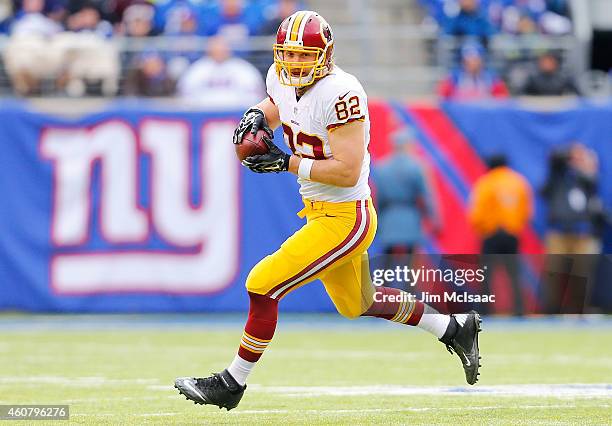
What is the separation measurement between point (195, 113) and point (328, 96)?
6895 millimetres

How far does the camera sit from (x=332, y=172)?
20.0 ft

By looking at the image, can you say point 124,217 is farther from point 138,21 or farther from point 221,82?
point 138,21

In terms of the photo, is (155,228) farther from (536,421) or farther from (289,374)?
(536,421)

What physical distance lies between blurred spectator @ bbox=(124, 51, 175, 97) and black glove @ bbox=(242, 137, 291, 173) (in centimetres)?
760

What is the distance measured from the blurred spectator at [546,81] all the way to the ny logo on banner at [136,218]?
3.36 metres

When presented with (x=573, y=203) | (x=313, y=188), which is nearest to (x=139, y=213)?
(x=573, y=203)

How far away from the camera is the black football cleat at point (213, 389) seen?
6.12m

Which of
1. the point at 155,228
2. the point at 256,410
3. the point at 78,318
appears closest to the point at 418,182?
the point at 155,228

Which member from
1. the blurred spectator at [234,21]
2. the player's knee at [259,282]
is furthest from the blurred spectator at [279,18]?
the player's knee at [259,282]

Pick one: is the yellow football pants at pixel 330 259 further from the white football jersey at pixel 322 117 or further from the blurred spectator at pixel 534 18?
the blurred spectator at pixel 534 18

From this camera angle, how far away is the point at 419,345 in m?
10.3

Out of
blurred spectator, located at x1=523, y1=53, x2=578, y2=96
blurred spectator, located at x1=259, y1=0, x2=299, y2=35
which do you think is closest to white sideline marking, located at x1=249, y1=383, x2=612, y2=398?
blurred spectator, located at x1=523, y1=53, x2=578, y2=96

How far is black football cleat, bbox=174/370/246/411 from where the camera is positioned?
612 centimetres

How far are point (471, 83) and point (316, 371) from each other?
604cm
